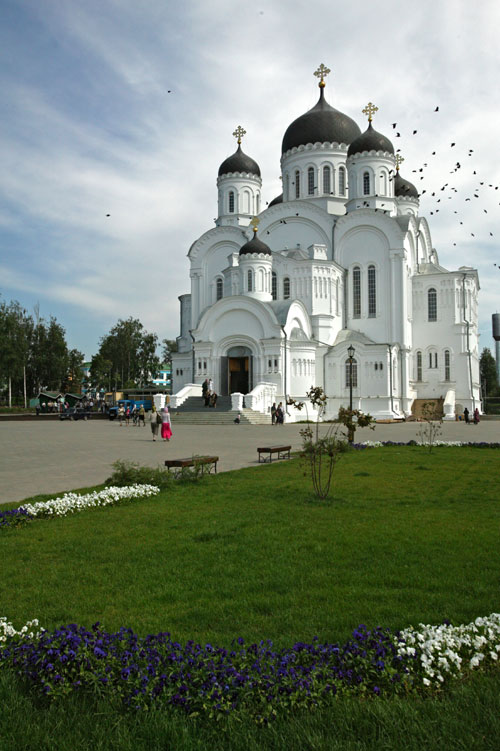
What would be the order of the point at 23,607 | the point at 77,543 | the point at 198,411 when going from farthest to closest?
the point at 198,411, the point at 77,543, the point at 23,607

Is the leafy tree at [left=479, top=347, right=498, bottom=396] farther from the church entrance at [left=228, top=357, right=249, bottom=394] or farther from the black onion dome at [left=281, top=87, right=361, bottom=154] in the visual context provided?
the church entrance at [left=228, top=357, right=249, bottom=394]

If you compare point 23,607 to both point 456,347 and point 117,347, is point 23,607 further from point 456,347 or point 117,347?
point 117,347

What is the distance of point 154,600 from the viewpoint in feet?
16.7

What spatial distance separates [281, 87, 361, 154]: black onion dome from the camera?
152 ft

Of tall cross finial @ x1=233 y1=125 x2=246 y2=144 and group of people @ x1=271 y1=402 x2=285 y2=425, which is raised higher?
tall cross finial @ x1=233 y1=125 x2=246 y2=144

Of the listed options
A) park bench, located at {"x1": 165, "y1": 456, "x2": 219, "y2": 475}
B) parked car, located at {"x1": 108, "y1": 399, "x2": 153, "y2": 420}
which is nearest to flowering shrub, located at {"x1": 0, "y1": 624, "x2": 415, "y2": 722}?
park bench, located at {"x1": 165, "y1": 456, "x2": 219, "y2": 475}

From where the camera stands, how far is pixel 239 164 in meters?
47.8

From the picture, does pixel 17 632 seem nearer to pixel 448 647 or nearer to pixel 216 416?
pixel 448 647

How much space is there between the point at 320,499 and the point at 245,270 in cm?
3230

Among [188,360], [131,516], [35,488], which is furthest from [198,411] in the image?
[131,516]

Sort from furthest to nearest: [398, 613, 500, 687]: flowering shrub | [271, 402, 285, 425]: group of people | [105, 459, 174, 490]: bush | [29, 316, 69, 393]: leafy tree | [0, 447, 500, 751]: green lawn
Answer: [29, 316, 69, 393]: leafy tree < [271, 402, 285, 425]: group of people < [105, 459, 174, 490]: bush < [398, 613, 500, 687]: flowering shrub < [0, 447, 500, 751]: green lawn

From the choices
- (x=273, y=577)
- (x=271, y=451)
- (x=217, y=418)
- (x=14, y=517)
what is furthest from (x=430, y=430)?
(x=217, y=418)

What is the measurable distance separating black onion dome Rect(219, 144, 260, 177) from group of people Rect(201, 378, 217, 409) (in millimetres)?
18319

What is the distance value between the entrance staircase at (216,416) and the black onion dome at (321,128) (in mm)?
22123
